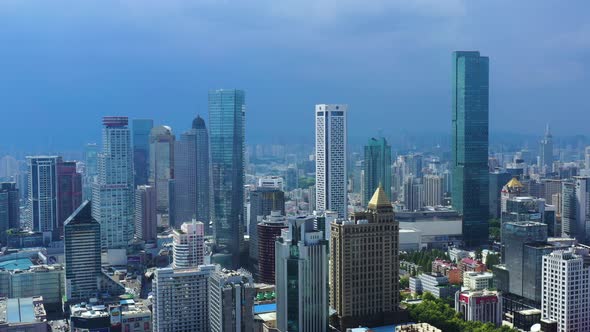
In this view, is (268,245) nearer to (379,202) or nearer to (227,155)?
(379,202)

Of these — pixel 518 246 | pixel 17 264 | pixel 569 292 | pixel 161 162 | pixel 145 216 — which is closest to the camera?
pixel 569 292

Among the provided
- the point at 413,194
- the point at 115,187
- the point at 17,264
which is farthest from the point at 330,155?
the point at 17,264

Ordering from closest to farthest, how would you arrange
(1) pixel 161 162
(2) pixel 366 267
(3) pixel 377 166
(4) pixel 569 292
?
(4) pixel 569 292 → (2) pixel 366 267 → (3) pixel 377 166 → (1) pixel 161 162

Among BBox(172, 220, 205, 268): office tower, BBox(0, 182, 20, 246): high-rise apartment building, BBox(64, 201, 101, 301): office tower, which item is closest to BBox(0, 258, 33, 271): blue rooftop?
BBox(64, 201, 101, 301): office tower

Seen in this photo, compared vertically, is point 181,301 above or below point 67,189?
below

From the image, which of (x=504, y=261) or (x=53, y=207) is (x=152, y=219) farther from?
(x=504, y=261)

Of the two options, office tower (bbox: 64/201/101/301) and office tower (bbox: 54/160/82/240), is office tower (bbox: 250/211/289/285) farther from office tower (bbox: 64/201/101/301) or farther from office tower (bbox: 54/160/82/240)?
office tower (bbox: 54/160/82/240)

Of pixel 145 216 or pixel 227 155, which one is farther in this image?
pixel 145 216

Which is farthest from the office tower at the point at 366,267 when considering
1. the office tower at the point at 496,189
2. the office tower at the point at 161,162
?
the office tower at the point at 161,162

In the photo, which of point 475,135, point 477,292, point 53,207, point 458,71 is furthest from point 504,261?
point 53,207
